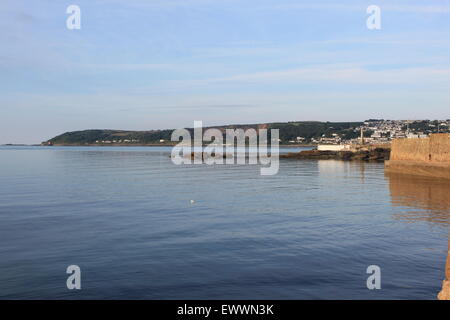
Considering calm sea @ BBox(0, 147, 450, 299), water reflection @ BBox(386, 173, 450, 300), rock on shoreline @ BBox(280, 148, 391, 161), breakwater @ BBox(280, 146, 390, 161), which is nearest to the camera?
calm sea @ BBox(0, 147, 450, 299)

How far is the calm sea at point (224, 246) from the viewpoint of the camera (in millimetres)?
11656

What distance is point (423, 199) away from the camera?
28438mm

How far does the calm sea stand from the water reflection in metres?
0.14

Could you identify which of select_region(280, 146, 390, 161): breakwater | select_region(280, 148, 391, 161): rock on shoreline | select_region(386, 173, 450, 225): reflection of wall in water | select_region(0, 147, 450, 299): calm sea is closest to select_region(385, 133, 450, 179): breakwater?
select_region(386, 173, 450, 225): reflection of wall in water

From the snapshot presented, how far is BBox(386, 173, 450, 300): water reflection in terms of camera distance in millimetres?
21812

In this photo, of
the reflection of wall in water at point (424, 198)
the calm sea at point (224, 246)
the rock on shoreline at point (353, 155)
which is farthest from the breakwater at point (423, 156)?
the rock on shoreline at point (353, 155)

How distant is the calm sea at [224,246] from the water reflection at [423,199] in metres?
0.14

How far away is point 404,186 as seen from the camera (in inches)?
1448

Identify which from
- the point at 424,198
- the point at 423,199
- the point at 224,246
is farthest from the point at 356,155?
the point at 224,246

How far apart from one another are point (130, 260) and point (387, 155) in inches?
3293

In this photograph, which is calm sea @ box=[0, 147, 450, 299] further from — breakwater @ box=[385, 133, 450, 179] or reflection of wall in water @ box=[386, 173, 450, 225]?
breakwater @ box=[385, 133, 450, 179]

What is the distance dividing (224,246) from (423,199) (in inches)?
689
